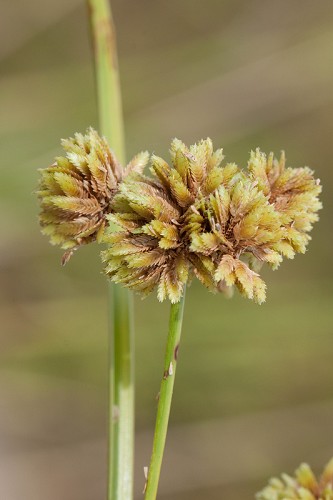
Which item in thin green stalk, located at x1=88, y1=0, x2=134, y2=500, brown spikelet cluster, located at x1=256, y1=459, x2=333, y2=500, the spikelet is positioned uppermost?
the spikelet

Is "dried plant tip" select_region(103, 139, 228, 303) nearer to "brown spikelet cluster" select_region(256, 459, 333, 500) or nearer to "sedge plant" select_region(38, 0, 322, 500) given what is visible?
"sedge plant" select_region(38, 0, 322, 500)

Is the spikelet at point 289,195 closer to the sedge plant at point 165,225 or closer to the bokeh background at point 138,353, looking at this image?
the sedge plant at point 165,225

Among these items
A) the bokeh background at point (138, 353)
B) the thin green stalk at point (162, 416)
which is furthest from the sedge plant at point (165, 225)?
the bokeh background at point (138, 353)

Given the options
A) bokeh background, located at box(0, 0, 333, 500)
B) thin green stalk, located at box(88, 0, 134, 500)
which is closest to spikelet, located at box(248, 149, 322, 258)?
thin green stalk, located at box(88, 0, 134, 500)

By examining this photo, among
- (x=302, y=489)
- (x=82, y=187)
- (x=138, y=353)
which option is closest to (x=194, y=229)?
(x=82, y=187)

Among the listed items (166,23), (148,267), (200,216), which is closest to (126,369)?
(148,267)

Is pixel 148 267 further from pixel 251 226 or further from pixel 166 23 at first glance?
pixel 166 23

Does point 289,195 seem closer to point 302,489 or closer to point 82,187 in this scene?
point 82,187

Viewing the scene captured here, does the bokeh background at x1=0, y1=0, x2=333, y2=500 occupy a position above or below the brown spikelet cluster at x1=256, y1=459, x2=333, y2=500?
above
